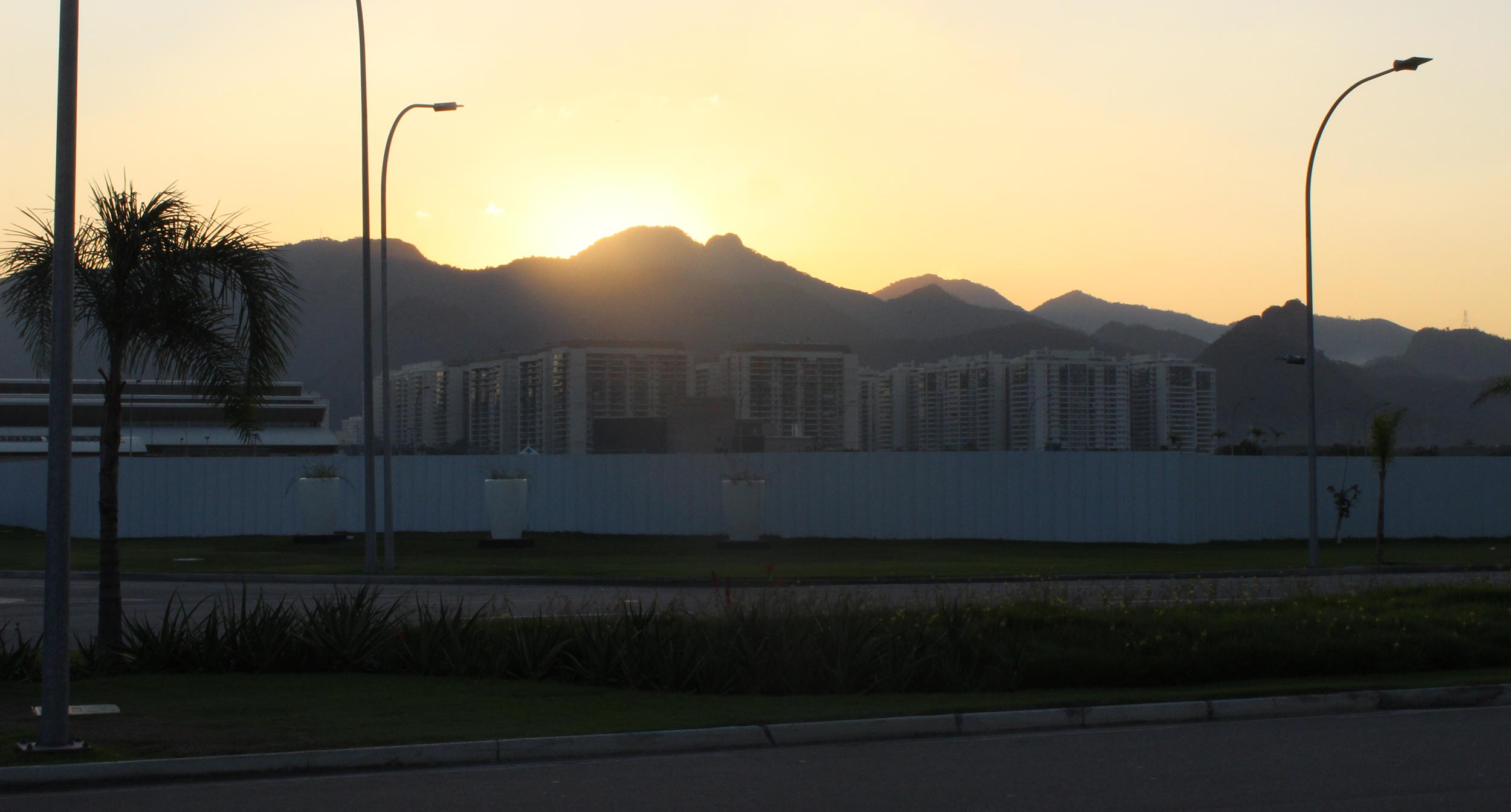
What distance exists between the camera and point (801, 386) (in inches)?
4902

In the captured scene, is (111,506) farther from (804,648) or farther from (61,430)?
(804,648)

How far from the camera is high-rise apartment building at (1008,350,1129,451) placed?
400ft

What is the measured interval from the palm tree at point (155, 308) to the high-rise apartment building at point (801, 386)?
108429 millimetres

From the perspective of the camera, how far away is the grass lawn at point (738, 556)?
25.0 m

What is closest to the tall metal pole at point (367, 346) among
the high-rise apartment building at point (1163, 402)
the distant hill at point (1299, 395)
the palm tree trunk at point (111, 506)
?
the palm tree trunk at point (111, 506)

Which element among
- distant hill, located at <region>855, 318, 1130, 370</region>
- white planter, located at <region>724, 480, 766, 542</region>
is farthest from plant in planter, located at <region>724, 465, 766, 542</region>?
distant hill, located at <region>855, 318, 1130, 370</region>

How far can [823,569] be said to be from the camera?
81.9 feet

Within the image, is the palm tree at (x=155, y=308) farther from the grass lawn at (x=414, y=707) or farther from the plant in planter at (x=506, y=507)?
the plant in planter at (x=506, y=507)

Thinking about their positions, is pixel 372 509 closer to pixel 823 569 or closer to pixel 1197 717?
pixel 823 569

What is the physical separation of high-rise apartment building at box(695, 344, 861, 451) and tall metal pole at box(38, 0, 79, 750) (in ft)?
372

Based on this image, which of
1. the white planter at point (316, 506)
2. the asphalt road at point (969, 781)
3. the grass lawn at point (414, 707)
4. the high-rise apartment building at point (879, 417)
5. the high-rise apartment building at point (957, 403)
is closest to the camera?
the asphalt road at point (969, 781)

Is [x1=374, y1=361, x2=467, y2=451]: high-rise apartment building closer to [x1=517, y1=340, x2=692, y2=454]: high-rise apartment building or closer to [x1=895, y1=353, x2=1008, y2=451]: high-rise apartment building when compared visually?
[x1=517, y1=340, x2=692, y2=454]: high-rise apartment building

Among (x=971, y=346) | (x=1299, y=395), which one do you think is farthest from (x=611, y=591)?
(x=971, y=346)

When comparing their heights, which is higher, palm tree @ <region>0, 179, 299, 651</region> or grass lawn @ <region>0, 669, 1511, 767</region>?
palm tree @ <region>0, 179, 299, 651</region>
